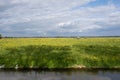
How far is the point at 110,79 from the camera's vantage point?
186 ft

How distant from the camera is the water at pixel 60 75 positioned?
5883 centimetres

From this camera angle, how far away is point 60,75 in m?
61.7

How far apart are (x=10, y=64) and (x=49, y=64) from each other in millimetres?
10876

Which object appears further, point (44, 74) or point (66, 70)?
point (66, 70)

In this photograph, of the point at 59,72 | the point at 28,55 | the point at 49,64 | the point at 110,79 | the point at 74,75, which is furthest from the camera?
the point at 28,55

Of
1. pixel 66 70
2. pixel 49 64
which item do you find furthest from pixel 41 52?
pixel 66 70

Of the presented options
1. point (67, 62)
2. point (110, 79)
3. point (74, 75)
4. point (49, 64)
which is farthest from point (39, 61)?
point (110, 79)

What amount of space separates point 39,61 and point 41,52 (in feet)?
31.7

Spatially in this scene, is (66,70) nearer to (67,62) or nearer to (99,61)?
(67,62)

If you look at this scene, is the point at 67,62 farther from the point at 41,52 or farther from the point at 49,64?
the point at 41,52

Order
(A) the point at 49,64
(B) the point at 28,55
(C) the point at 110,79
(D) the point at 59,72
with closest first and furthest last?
(C) the point at 110,79 → (D) the point at 59,72 → (A) the point at 49,64 → (B) the point at 28,55

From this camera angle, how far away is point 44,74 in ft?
208

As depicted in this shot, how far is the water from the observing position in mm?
58825

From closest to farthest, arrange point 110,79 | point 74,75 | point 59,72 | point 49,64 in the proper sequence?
point 110,79 → point 74,75 → point 59,72 → point 49,64
